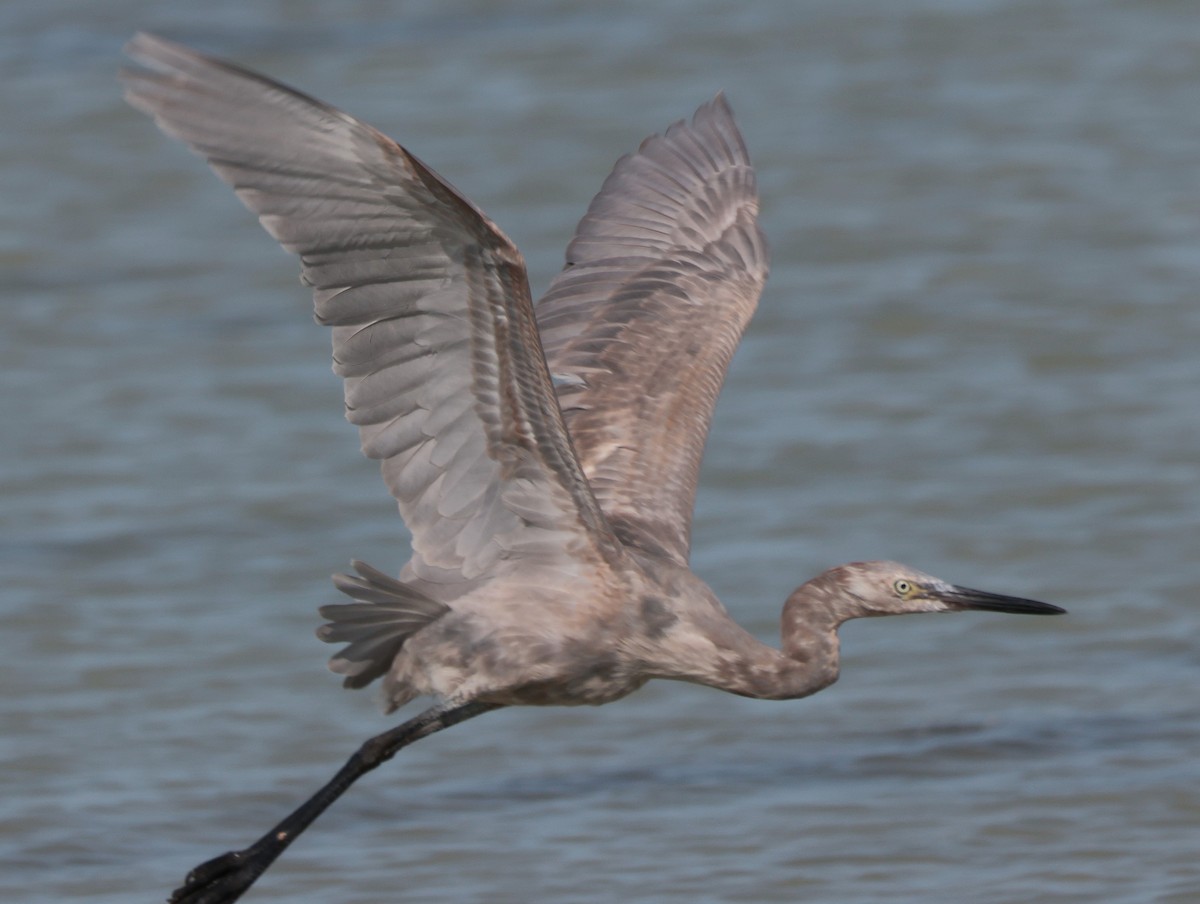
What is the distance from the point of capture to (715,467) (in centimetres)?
999

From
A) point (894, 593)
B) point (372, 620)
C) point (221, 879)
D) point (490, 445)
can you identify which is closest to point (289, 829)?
point (221, 879)

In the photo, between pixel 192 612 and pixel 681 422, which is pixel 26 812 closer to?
pixel 192 612

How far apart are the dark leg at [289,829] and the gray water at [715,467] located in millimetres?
499

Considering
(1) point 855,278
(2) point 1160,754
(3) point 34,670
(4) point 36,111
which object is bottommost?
(2) point 1160,754

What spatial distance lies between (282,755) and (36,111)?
833 centimetres

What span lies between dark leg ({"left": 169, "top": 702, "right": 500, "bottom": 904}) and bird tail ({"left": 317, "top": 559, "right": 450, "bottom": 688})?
0.18 meters

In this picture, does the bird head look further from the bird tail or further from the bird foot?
the bird foot

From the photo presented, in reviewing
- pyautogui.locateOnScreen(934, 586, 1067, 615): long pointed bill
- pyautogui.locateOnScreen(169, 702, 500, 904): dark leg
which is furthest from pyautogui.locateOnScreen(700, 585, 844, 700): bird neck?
pyautogui.locateOnScreen(169, 702, 500, 904): dark leg

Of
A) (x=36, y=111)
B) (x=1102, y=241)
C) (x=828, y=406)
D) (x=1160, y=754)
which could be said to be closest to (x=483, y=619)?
(x=1160, y=754)

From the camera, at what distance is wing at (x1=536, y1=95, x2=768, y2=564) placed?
271 inches

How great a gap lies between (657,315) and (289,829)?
2.01m

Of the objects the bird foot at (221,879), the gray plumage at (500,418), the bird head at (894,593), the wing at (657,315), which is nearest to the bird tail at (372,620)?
the gray plumage at (500,418)

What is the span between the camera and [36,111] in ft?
49.5

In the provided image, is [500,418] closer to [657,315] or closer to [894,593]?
[894,593]
